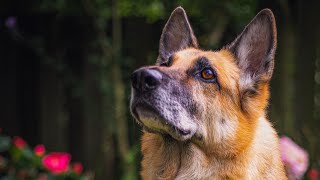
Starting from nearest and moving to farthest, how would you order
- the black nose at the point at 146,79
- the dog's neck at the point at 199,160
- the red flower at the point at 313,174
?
1. the black nose at the point at 146,79
2. the dog's neck at the point at 199,160
3. the red flower at the point at 313,174

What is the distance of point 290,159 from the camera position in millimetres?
5320

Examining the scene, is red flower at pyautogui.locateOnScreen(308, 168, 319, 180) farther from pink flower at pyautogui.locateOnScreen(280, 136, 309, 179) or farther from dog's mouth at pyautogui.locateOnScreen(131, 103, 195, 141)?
dog's mouth at pyautogui.locateOnScreen(131, 103, 195, 141)

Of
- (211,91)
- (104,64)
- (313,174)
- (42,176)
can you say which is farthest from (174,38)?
(104,64)

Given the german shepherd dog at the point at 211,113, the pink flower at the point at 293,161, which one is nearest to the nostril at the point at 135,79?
the german shepherd dog at the point at 211,113

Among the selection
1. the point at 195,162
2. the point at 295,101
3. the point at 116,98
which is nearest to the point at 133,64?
the point at 116,98

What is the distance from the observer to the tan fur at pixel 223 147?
4.32 metres

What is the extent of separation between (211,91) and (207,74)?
4.4 inches

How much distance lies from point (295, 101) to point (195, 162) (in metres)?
3.05

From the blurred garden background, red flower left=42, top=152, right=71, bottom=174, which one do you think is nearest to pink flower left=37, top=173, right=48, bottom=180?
red flower left=42, top=152, right=71, bottom=174

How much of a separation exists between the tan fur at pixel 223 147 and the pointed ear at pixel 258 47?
0.12 m

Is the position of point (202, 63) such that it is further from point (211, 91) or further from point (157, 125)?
point (157, 125)

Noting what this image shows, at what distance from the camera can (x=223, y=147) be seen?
434 centimetres

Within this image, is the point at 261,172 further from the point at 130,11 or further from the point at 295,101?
the point at 130,11

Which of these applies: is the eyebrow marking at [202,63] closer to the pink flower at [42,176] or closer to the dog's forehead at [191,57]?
the dog's forehead at [191,57]
